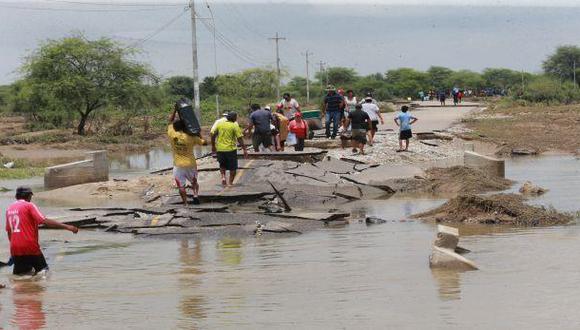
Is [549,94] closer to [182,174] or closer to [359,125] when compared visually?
[359,125]

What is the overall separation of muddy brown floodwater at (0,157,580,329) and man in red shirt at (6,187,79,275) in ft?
0.93

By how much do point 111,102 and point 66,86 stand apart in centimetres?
322

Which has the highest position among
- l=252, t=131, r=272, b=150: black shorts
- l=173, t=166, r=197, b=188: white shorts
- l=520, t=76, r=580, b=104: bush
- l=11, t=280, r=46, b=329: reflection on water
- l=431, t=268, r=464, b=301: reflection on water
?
l=520, t=76, r=580, b=104: bush

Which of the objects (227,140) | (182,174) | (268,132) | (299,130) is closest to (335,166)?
(268,132)

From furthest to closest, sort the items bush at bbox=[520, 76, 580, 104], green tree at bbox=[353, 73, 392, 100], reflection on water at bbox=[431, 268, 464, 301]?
1. green tree at bbox=[353, 73, 392, 100]
2. bush at bbox=[520, 76, 580, 104]
3. reflection on water at bbox=[431, 268, 464, 301]

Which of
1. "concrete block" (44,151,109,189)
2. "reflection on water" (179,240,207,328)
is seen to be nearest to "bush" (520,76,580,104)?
"concrete block" (44,151,109,189)

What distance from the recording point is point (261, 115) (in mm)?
22453

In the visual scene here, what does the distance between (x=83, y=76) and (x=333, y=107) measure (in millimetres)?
26556

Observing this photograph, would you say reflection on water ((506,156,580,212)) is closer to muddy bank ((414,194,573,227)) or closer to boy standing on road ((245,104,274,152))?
muddy bank ((414,194,573,227))

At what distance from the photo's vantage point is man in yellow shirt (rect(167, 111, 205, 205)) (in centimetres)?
1700

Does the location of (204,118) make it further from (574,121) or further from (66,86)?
(574,121)

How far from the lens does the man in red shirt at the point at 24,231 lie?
1119 centimetres

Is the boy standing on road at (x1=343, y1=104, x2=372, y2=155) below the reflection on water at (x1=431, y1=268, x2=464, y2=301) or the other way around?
the other way around

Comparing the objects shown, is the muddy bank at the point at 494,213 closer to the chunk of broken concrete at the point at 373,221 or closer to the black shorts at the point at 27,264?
the chunk of broken concrete at the point at 373,221
